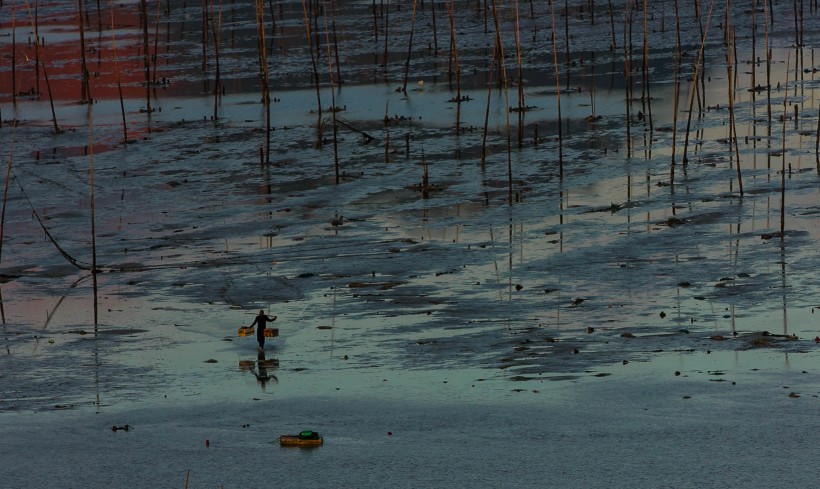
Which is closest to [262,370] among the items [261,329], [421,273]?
[261,329]

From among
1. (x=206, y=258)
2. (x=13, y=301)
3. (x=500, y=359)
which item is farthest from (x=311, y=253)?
(x=500, y=359)

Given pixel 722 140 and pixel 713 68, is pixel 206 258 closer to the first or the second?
pixel 722 140

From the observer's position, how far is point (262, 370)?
33.3 ft

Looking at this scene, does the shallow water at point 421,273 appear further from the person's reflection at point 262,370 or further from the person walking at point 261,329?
the person walking at point 261,329

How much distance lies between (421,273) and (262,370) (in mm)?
2800

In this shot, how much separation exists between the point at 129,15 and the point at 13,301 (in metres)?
24.2

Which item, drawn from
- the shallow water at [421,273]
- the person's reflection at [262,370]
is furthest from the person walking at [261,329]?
the shallow water at [421,273]

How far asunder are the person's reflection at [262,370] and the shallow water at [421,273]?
2.2 inches

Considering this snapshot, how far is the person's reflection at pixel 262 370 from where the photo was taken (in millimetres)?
9930

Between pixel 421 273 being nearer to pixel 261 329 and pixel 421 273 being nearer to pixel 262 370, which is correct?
pixel 261 329

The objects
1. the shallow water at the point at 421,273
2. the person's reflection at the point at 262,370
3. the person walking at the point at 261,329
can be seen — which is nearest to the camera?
the shallow water at the point at 421,273

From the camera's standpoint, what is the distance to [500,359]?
1005 cm

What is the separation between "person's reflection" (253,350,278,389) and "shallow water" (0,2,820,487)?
6 centimetres

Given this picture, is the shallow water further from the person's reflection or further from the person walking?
Answer: the person walking
